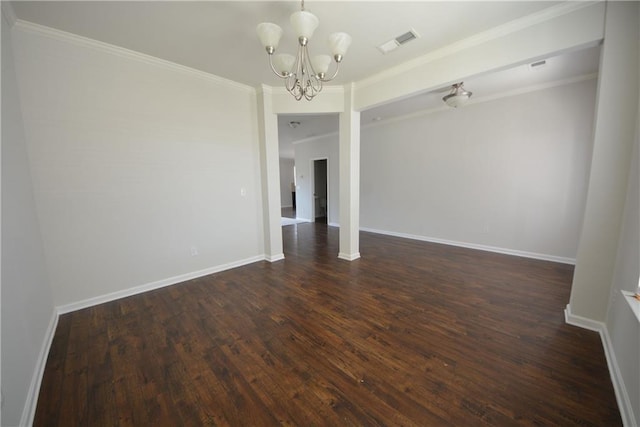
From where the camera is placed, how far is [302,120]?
5312 millimetres

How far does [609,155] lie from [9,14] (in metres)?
4.99

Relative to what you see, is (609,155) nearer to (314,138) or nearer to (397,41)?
(397,41)

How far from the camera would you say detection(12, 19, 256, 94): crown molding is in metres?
2.11

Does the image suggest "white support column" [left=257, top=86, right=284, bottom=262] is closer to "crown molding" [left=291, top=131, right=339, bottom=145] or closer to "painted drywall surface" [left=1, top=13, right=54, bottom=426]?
"painted drywall surface" [left=1, top=13, right=54, bottom=426]

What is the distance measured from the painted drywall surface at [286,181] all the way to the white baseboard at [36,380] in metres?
10.4

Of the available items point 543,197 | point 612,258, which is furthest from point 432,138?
point 612,258

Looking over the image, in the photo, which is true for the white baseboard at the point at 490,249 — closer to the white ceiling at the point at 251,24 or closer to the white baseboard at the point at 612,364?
the white baseboard at the point at 612,364

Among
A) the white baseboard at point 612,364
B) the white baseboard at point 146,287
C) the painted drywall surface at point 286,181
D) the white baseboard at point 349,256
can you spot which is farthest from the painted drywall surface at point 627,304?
the painted drywall surface at point 286,181

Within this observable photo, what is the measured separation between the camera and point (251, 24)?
2.20 m

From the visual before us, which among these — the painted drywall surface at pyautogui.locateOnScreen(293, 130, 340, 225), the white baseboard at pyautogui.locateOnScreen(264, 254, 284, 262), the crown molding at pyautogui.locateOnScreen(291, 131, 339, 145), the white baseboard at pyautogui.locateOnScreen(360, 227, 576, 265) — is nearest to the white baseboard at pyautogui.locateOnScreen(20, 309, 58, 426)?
the white baseboard at pyautogui.locateOnScreen(264, 254, 284, 262)

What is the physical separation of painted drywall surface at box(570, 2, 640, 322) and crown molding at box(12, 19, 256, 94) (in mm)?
3992

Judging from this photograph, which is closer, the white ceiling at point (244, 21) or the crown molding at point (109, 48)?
the white ceiling at point (244, 21)

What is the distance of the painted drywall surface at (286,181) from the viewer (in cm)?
1224

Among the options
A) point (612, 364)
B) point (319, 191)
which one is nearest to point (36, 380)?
point (612, 364)
